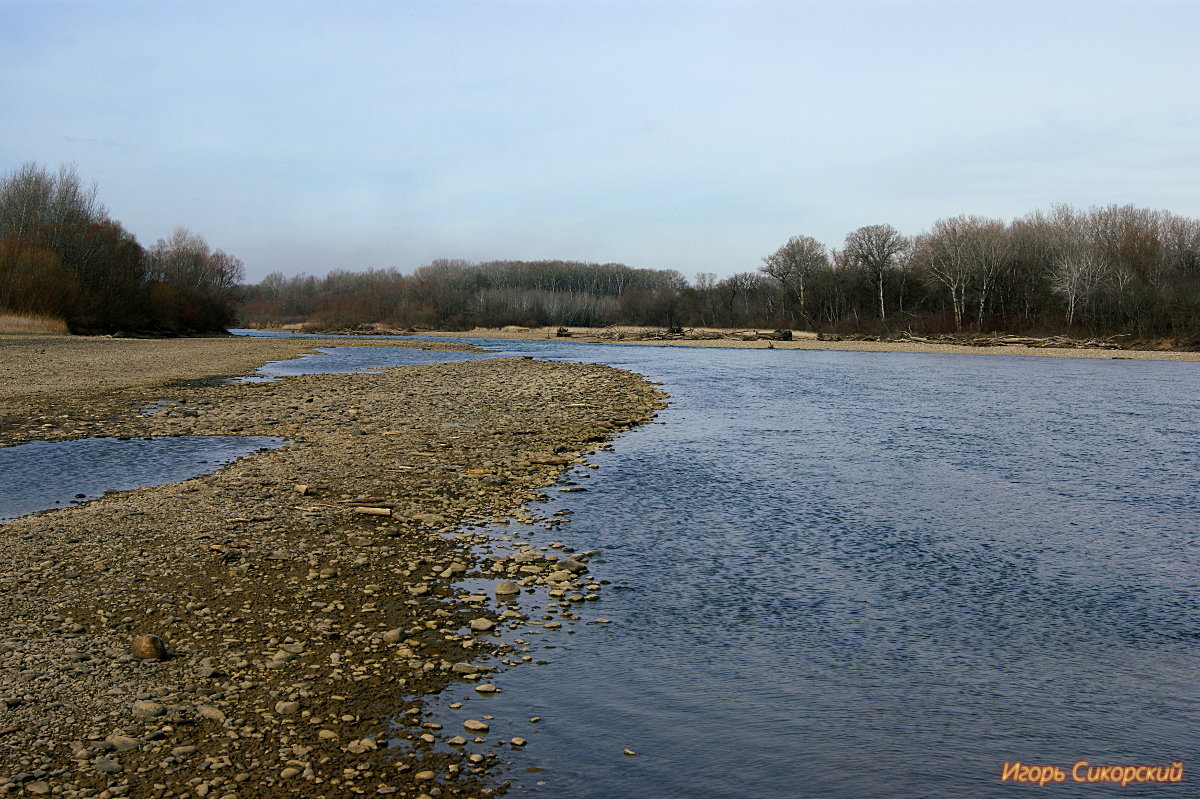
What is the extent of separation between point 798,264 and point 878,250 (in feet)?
41.6

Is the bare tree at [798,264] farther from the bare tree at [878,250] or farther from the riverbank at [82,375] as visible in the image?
the riverbank at [82,375]

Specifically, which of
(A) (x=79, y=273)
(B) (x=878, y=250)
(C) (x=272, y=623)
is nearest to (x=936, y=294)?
(B) (x=878, y=250)

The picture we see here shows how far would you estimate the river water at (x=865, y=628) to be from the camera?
525 cm

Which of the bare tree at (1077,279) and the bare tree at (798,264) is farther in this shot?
the bare tree at (798,264)

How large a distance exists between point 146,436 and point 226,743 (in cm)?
1358

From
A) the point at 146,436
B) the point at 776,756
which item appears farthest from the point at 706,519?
the point at 146,436

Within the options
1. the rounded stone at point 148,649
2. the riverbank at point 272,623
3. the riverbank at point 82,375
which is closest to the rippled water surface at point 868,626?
the riverbank at point 272,623

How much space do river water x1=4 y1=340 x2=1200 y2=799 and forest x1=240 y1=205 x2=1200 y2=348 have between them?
56.6 metres

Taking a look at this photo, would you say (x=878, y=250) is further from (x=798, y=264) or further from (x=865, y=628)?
(x=865, y=628)

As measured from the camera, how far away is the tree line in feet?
171

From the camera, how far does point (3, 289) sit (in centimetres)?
5059

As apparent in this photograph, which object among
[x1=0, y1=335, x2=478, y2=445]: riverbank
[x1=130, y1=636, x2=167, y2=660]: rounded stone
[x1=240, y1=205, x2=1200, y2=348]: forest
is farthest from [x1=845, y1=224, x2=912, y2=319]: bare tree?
[x1=130, y1=636, x2=167, y2=660]: rounded stone

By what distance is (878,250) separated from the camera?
91.6m

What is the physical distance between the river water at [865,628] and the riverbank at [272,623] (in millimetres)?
625
